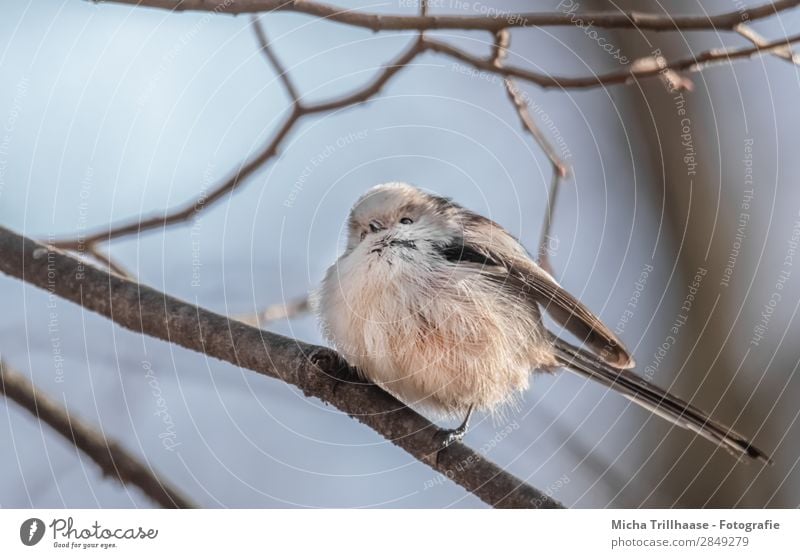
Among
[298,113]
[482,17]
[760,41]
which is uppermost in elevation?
[760,41]

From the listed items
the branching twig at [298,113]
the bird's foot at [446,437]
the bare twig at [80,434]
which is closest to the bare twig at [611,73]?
the branching twig at [298,113]

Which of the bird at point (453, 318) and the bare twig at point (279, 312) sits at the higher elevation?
the bird at point (453, 318)

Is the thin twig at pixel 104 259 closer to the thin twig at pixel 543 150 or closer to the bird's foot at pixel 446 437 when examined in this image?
the bird's foot at pixel 446 437

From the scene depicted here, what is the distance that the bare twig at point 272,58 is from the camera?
121 centimetres

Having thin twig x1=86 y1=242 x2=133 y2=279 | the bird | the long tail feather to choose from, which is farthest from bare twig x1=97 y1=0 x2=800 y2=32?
the long tail feather

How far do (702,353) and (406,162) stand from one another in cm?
61

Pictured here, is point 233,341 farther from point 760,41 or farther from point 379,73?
point 760,41

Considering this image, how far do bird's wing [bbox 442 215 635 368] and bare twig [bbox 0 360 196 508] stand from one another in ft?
1.76

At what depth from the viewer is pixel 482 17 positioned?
1193 millimetres

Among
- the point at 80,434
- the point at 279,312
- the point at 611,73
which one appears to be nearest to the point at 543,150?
the point at 611,73

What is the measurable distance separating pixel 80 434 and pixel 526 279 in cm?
70

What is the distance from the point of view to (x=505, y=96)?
1.24m

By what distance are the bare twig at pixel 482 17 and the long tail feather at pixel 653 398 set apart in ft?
1.62
